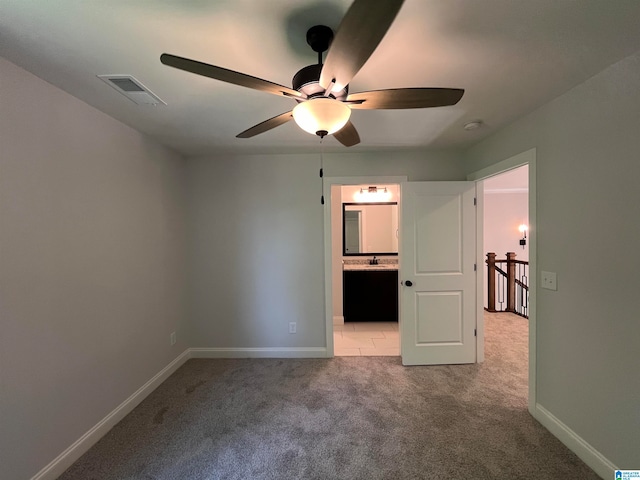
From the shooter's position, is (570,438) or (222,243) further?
(222,243)

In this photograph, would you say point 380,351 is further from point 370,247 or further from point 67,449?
point 67,449

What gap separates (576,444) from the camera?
5.79 ft

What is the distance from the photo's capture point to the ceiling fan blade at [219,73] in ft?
3.19

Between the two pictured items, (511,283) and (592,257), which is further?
(511,283)

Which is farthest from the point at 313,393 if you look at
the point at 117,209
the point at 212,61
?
the point at 212,61

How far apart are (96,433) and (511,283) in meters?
5.93

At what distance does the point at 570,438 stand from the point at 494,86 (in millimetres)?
2339

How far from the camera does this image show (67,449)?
Result: 1728 millimetres

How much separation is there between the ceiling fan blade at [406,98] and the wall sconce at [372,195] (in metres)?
3.53

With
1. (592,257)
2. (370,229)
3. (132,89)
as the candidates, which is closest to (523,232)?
(370,229)

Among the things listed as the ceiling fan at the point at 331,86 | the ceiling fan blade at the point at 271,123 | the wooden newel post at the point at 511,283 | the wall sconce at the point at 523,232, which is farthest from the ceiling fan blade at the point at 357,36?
the wall sconce at the point at 523,232

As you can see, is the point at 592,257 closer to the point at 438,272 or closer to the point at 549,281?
the point at 549,281

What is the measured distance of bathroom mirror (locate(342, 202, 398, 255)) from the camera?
4848 mm

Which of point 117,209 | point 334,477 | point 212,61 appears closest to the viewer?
point 212,61
